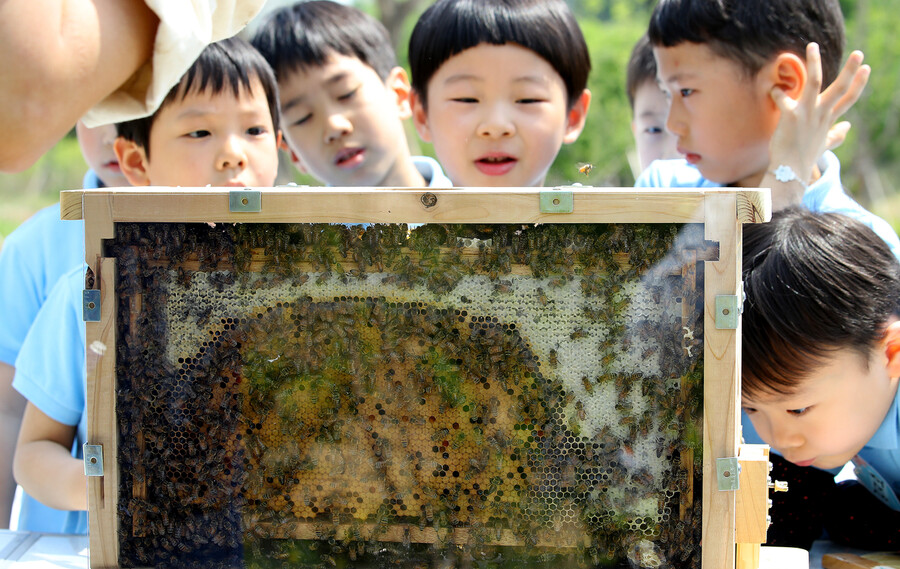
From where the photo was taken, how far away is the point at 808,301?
1772mm

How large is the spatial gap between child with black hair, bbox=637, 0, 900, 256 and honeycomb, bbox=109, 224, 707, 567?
1001 mm

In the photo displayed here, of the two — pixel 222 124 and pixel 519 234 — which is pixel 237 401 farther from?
pixel 222 124

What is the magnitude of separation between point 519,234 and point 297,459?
0.62 meters

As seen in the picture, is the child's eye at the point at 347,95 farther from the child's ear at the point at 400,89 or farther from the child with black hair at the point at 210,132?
the child with black hair at the point at 210,132

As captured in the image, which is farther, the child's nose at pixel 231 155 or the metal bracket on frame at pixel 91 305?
the child's nose at pixel 231 155

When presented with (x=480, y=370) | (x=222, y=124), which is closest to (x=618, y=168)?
(x=222, y=124)

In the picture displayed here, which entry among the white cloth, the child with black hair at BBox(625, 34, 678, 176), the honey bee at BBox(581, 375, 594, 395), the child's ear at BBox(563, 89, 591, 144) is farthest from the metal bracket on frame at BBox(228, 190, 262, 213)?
the child with black hair at BBox(625, 34, 678, 176)

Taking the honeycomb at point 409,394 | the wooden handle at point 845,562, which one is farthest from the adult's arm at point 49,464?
the wooden handle at point 845,562

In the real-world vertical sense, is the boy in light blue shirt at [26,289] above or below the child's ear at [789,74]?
below

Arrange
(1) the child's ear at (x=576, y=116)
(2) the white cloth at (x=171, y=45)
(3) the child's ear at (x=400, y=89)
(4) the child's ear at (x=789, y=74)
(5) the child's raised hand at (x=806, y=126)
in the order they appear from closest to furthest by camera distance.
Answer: (2) the white cloth at (x=171, y=45) → (5) the child's raised hand at (x=806, y=126) → (4) the child's ear at (x=789, y=74) → (1) the child's ear at (x=576, y=116) → (3) the child's ear at (x=400, y=89)

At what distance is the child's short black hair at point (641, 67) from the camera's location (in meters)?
3.32

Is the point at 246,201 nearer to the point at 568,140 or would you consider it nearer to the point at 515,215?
the point at 515,215

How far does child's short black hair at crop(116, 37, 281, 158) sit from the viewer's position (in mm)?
2316

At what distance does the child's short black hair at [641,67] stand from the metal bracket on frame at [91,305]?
252 cm
